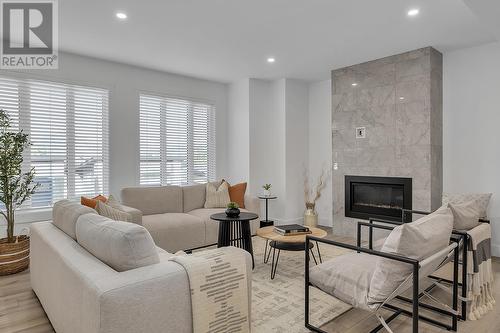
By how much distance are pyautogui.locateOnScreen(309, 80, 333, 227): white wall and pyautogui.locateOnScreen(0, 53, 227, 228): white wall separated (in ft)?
8.35

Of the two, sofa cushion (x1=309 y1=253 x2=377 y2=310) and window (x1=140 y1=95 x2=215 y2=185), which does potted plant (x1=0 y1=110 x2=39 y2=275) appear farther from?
sofa cushion (x1=309 y1=253 x2=377 y2=310)

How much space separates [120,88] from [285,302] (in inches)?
156

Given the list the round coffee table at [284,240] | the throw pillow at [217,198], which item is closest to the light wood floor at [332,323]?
the round coffee table at [284,240]

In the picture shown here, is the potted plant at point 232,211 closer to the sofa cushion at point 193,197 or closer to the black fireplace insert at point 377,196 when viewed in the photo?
the sofa cushion at point 193,197

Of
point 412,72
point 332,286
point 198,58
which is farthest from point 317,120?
point 332,286

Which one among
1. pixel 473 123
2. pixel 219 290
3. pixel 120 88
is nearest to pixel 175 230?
pixel 219 290

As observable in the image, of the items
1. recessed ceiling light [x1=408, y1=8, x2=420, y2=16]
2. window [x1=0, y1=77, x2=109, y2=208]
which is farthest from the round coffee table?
window [x1=0, y1=77, x2=109, y2=208]

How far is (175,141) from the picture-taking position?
5.59 metres

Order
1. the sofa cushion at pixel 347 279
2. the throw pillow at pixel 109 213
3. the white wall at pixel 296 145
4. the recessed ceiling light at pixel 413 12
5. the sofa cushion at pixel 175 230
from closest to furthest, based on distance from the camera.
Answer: the sofa cushion at pixel 347 279 < the throw pillow at pixel 109 213 < the recessed ceiling light at pixel 413 12 < the sofa cushion at pixel 175 230 < the white wall at pixel 296 145

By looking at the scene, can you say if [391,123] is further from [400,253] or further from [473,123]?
[400,253]

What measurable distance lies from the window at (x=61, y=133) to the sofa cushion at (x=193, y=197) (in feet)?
3.97

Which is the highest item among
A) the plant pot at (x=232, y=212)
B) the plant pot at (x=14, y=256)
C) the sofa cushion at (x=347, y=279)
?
the plant pot at (x=232, y=212)

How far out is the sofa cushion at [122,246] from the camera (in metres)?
1.63

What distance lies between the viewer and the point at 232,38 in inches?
151
